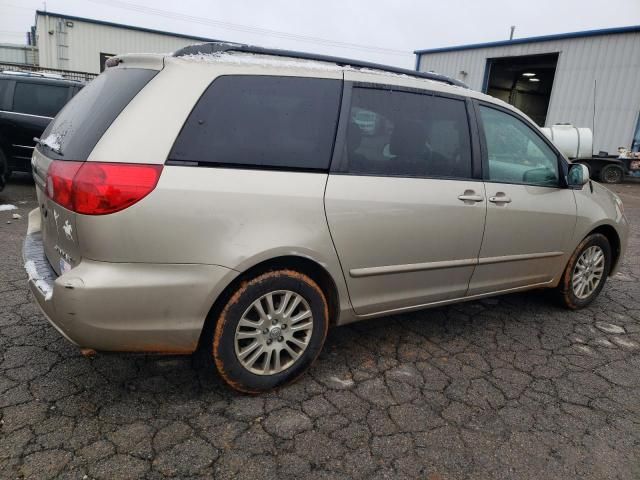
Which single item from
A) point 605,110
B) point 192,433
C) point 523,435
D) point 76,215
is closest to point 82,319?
point 76,215

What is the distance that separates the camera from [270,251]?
230cm

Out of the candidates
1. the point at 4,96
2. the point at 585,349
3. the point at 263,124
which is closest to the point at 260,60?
the point at 263,124

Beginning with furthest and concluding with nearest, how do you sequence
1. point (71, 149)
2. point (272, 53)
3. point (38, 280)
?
1. point (272, 53)
2. point (38, 280)
3. point (71, 149)

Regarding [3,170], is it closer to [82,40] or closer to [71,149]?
[71,149]

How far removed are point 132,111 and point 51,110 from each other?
21.5 ft

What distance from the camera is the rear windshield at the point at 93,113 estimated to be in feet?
7.06

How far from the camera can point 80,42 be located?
2058 cm

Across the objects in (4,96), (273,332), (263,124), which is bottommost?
(273,332)

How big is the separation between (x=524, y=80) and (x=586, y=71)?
826 centimetres

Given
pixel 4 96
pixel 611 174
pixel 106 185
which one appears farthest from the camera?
pixel 611 174

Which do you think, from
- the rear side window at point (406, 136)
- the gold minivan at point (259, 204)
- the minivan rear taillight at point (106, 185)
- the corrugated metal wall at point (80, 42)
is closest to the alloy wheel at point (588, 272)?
the gold minivan at point (259, 204)

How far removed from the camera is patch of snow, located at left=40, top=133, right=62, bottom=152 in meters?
2.39

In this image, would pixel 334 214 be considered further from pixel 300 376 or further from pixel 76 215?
pixel 76 215

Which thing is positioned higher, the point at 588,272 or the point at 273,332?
the point at 588,272
